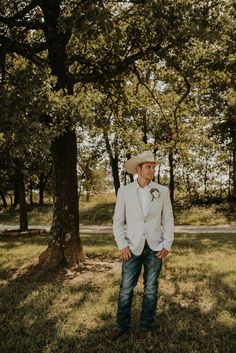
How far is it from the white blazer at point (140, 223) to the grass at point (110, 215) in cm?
2537

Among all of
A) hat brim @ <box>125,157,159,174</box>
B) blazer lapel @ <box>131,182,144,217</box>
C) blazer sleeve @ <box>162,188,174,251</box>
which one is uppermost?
hat brim @ <box>125,157,159,174</box>

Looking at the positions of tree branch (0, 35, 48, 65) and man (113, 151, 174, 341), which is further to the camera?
tree branch (0, 35, 48, 65)

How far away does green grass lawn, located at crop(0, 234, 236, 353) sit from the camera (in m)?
6.19

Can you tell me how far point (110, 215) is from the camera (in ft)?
118

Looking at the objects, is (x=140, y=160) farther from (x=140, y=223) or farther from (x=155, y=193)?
(x=140, y=223)

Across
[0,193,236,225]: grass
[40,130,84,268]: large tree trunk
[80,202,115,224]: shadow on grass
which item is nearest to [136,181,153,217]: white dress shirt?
[40,130,84,268]: large tree trunk

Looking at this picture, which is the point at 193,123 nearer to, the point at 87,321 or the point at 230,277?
the point at 230,277

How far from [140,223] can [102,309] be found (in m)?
2.27

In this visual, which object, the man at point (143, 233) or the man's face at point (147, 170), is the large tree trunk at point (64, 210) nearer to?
the man at point (143, 233)

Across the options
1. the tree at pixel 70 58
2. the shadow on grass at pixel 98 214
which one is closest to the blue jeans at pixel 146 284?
the tree at pixel 70 58

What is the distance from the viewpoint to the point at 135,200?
6191 millimetres

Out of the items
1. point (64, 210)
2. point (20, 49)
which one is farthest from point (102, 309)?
point (20, 49)

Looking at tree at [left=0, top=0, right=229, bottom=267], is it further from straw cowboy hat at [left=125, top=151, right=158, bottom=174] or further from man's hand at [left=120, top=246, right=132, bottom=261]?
man's hand at [left=120, top=246, right=132, bottom=261]

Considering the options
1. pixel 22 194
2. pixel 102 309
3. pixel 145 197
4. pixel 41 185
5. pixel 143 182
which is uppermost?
pixel 41 185
